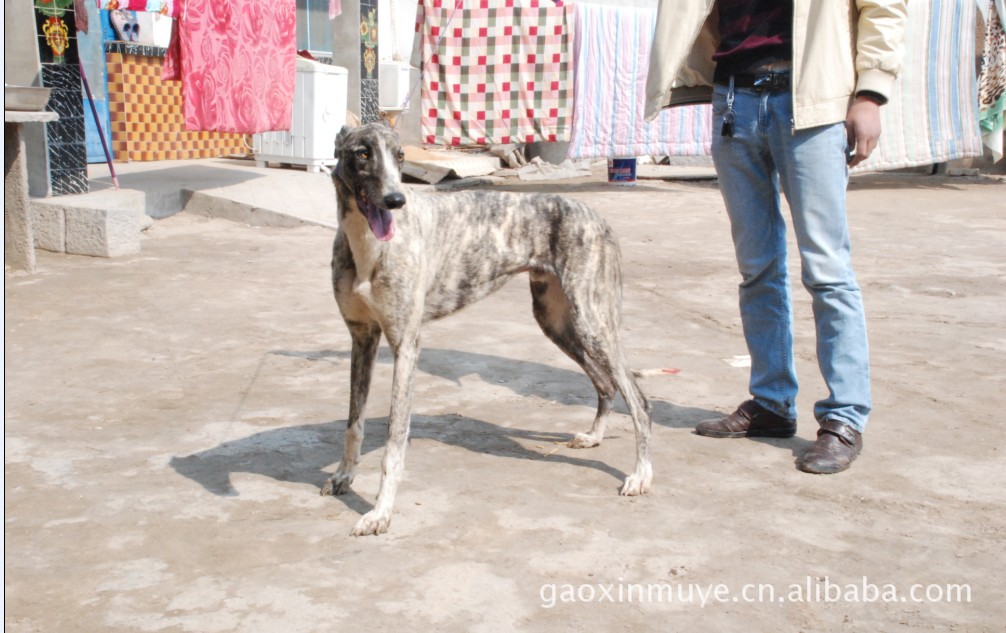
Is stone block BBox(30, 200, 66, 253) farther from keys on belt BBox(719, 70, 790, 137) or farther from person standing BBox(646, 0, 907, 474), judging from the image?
keys on belt BBox(719, 70, 790, 137)

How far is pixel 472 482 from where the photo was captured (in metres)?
Result: 3.65

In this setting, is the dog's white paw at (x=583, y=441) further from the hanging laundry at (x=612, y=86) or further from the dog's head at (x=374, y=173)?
the hanging laundry at (x=612, y=86)

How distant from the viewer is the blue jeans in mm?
Answer: 3695

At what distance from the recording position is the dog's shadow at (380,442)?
372cm

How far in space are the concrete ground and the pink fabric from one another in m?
2.57

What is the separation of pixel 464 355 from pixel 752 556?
2.49 meters

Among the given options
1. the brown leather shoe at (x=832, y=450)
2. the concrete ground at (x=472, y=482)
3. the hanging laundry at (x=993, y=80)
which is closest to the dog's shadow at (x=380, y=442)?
the concrete ground at (x=472, y=482)

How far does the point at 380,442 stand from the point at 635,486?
1.13 m

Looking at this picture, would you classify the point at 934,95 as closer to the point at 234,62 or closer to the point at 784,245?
the point at 234,62

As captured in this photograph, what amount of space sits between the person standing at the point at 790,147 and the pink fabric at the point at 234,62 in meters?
5.72

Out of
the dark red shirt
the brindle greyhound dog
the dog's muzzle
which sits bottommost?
the brindle greyhound dog

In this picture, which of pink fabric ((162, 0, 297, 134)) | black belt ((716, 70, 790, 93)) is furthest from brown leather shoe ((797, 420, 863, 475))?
pink fabric ((162, 0, 297, 134))

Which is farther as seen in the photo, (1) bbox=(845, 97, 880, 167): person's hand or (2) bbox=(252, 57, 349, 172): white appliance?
(2) bbox=(252, 57, 349, 172): white appliance

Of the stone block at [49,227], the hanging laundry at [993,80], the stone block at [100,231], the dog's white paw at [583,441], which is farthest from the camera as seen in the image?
the hanging laundry at [993,80]
